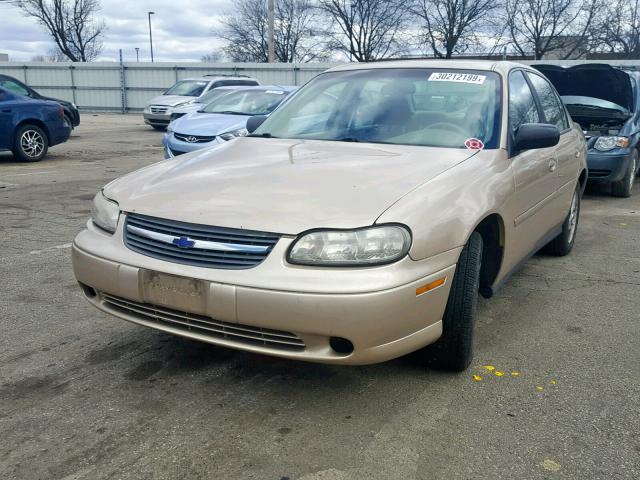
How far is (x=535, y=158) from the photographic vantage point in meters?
4.03

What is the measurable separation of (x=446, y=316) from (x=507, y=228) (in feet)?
2.63

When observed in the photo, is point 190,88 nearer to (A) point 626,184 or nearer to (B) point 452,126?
(A) point 626,184

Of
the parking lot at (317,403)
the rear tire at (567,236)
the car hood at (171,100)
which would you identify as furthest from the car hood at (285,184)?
the car hood at (171,100)

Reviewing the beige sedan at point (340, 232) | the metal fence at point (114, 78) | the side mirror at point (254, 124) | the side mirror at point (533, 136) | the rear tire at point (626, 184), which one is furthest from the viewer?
the metal fence at point (114, 78)

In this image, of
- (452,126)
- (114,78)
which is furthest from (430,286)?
(114,78)

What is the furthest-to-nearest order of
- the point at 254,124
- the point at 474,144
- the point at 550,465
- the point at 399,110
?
1. the point at 254,124
2. the point at 399,110
3. the point at 474,144
4. the point at 550,465

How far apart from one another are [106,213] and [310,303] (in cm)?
127

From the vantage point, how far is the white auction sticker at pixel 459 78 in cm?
402

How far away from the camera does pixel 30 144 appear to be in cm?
1166

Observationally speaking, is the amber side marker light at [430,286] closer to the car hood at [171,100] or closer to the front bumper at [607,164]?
the front bumper at [607,164]

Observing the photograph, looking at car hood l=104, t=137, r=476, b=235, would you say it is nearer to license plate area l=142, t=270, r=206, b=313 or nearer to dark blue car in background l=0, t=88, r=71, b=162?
license plate area l=142, t=270, r=206, b=313

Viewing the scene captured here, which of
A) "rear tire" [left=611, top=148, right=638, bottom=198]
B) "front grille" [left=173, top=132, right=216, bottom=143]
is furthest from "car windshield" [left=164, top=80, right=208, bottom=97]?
"rear tire" [left=611, top=148, right=638, bottom=198]

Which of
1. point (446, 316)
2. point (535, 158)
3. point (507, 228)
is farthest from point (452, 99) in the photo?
point (446, 316)

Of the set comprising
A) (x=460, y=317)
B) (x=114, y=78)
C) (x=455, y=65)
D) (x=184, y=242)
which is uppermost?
(x=455, y=65)
